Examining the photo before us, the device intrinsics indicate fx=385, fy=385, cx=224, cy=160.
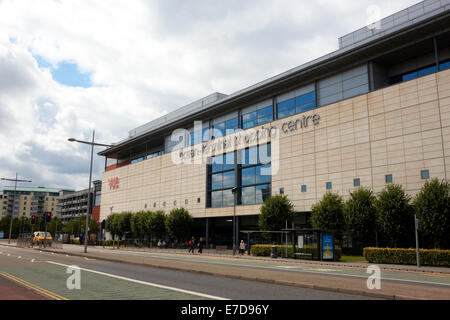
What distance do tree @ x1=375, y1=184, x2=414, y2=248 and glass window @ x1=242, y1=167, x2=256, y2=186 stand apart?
20994 mm

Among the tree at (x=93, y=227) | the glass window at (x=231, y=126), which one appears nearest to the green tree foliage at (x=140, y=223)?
the glass window at (x=231, y=126)

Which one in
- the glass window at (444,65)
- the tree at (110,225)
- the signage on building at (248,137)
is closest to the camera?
the glass window at (444,65)

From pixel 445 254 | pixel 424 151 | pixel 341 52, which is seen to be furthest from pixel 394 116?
pixel 445 254

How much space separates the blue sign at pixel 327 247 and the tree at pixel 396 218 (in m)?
4.88

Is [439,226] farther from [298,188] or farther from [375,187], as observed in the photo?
[298,188]

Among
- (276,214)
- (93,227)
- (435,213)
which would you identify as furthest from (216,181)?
(93,227)

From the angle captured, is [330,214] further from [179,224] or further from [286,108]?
[179,224]

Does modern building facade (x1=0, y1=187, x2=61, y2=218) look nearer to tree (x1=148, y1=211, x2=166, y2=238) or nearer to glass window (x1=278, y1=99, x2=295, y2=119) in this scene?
tree (x1=148, y1=211, x2=166, y2=238)

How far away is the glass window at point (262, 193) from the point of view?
48344 millimetres

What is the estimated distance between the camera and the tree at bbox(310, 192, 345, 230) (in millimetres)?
36375

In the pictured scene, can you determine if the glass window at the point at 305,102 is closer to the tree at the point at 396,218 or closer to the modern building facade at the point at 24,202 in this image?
the tree at the point at 396,218

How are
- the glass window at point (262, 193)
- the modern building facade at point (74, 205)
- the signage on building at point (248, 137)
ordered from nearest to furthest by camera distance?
1. the signage on building at point (248, 137)
2. the glass window at point (262, 193)
3. the modern building facade at point (74, 205)
